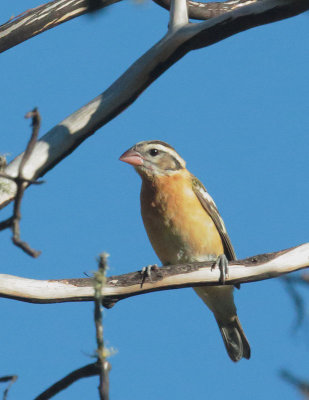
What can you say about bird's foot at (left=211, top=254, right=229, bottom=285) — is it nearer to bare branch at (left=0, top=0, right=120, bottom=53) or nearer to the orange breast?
the orange breast

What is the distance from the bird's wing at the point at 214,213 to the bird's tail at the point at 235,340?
1017 millimetres

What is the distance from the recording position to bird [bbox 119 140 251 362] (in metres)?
7.13

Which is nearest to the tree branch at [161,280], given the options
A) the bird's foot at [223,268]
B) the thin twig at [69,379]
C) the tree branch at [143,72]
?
the bird's foot at [223,268]

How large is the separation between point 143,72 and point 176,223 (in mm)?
3030

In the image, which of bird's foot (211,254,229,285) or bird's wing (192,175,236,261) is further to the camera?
bird's wing (192,175,236,261)

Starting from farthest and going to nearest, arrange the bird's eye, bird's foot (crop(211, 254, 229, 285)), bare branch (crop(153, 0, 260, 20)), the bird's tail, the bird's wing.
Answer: the bird's tail → the bird's eye → the bird's wing → bare branch (crop(153, 0, 260, 20)) → bird's foot (crop(211, 254, 229, 285))

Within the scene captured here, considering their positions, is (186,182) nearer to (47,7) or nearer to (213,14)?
(213,14)

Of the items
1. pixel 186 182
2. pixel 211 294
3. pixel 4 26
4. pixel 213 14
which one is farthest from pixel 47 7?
pixel 211 294

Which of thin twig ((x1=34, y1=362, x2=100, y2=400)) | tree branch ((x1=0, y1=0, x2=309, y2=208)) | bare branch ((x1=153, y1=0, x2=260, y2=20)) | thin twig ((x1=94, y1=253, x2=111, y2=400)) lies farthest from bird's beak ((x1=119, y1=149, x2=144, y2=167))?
thin twig ((x1=94, y1=253, x2=111, y2=400))

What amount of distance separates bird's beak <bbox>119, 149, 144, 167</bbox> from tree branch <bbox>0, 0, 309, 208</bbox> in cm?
306

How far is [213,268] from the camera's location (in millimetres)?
5254

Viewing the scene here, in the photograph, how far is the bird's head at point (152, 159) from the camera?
746cm

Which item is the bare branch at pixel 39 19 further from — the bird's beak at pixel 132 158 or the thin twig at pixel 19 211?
the thin twig at pixel 19 211

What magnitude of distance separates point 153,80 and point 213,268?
1.72 m
